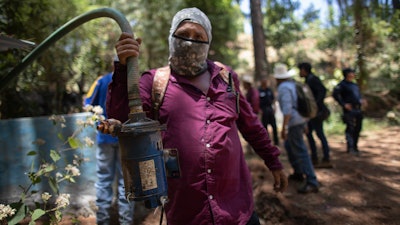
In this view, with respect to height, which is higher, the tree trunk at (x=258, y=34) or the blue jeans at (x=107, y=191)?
the tree trunk at (x=258, y=34)

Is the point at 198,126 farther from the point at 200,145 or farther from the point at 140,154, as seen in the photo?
the point at 140,154

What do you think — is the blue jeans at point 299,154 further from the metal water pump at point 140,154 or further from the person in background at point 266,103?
the metal water pump at point 140,154

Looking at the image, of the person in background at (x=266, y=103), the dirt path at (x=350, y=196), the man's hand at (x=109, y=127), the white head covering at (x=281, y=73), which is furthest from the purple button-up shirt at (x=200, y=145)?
the person in background at (x=266, y=103)

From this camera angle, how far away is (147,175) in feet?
5.31

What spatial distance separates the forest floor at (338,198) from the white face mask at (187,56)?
1.80 meters

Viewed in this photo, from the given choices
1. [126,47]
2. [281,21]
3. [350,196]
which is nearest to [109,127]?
[126,47]

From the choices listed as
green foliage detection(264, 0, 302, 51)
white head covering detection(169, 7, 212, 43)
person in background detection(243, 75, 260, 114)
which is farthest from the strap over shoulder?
green foliage detection(264, 0, 302, 51)

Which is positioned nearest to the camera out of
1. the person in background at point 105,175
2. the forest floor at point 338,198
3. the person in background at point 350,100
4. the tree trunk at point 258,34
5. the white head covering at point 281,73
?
the person in background at point 105,175

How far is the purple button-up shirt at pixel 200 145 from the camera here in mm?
1898

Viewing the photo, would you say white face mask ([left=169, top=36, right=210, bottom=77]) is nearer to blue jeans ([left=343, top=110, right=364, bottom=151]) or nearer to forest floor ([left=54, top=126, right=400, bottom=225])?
Result: forest floor ([left=54, top=126, right=400, bottom=225])

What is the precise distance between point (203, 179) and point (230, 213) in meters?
0.25

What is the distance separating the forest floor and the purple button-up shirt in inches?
61.9

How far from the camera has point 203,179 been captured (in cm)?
192

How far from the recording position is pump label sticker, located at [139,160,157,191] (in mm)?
1615
